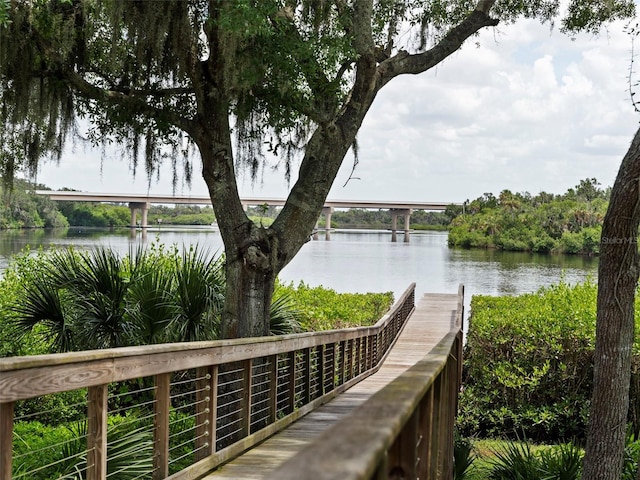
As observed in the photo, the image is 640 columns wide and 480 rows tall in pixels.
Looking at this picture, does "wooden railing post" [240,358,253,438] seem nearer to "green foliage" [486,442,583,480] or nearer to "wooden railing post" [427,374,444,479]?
"wooden railing post" [427,374,444,479]

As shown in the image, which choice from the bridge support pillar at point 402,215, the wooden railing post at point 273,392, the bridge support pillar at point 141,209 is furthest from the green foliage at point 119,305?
the bridge support pillar at point 402,215

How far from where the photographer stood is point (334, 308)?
48.5 feet

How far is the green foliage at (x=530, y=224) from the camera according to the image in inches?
2803

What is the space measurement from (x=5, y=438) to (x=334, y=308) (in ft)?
39.3

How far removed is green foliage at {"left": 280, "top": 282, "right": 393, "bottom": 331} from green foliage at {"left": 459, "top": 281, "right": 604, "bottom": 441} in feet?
7.99

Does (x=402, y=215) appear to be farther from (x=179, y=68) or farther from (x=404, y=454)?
(x=404, y=454)

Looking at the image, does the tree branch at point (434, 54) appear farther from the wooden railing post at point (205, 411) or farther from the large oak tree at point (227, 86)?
the wooden railing post at point (205, 411)

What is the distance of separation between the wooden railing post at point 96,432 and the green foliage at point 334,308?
835cm

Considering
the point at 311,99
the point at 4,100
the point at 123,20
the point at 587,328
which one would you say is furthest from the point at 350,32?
the point at 587,328

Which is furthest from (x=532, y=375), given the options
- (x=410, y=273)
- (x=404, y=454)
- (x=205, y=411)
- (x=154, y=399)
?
(x=410, y=273)

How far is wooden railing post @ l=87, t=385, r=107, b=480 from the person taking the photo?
3611mm

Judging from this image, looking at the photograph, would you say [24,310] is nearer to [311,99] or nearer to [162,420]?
[311,99]

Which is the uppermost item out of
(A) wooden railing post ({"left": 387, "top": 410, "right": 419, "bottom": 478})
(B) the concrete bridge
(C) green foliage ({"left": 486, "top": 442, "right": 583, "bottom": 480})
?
(B) the concrete bridge

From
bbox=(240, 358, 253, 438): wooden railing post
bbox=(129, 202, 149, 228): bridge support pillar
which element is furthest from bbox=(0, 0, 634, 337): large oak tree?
bbox=(129, 202, 149, 228): bridge support pillar
